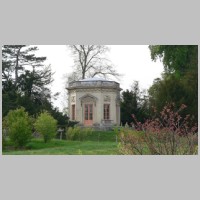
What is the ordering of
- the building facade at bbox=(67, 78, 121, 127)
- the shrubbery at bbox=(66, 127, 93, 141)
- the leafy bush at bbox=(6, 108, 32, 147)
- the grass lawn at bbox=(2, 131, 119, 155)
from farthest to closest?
1. the building facade at bbox=(67, 78, 121, 127)
2. the shrubbery at bbox=(66, 127, 93, 141)
3. the leafy bush at bbox=(6, 108, 32, 147)
4. the grass lawn at bbox=(2, 131, 119, 155)

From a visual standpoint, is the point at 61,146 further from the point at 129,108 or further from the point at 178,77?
the point at 129,108

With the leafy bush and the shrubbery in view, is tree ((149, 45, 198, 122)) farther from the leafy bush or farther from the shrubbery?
the leafy bush

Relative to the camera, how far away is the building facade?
30953 mm

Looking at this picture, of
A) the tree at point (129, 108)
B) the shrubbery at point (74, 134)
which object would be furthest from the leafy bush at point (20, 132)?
the tree at point (129, 108)

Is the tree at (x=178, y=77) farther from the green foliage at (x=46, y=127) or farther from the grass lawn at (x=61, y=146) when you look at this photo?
the green foliage at (x=46, y=127)

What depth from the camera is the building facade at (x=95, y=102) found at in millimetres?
30953

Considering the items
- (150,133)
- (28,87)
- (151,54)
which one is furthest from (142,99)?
(150,133)

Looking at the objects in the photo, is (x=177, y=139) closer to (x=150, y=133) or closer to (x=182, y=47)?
(x=150, y=133)

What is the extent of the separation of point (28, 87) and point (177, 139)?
72.4ft

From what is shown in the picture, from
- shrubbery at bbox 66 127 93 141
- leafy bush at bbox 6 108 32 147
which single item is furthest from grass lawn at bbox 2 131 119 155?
shrubbery at bbox 66 127 93 141

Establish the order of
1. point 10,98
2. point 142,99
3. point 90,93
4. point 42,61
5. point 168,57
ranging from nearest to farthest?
point 10,98
point 168,57
point 90,93
point 42,61
point 142,99

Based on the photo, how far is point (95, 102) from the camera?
31.1 metres

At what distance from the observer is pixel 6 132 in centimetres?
1975

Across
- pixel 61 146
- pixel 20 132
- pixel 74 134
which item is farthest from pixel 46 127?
pixel 74 134
